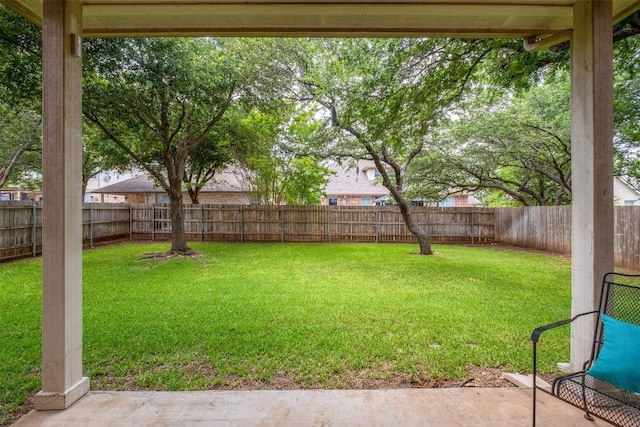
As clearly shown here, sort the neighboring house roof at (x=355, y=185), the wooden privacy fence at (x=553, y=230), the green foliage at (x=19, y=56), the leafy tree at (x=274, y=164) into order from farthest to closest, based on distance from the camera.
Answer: the neighboring house roof at (x=355, y=185) → the leafy tree at (x=274, y=164) → the wooden privacy fence at (x=553, y=230) → the green foliage at (x=19, y=56)

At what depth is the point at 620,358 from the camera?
1787 mm

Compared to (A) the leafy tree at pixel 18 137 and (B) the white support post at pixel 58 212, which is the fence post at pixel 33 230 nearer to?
(A) the leafy tree at pixel 18 137

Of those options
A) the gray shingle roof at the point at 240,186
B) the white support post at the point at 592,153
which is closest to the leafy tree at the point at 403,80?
the white support post at the point at 592,153

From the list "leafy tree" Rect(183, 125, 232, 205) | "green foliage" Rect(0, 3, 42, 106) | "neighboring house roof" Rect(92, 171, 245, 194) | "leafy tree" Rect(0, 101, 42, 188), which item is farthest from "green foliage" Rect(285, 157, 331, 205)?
"leafy tree" Rect(0, 101, 42, 188)

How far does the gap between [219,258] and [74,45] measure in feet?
22.6

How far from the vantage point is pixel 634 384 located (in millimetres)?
1704

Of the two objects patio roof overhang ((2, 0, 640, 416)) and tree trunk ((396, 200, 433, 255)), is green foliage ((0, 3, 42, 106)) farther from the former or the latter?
tree trunk ((396, 200, 433, 255))

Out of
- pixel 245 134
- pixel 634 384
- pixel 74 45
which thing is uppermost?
pixel 245 134

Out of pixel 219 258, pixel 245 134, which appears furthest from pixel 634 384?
pixel 245 134

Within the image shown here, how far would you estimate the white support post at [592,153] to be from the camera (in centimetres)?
219

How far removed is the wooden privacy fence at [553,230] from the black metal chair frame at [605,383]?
261 inches

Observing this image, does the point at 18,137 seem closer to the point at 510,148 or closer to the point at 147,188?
the point at 147,188

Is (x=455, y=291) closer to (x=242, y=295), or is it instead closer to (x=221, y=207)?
(x=242, y=295)

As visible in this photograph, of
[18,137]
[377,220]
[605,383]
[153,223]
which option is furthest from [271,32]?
[18,137]
